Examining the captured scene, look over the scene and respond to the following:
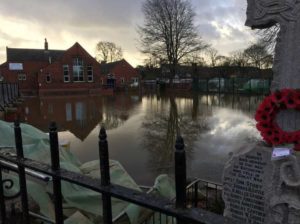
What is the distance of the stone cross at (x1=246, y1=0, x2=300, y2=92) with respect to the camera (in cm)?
279

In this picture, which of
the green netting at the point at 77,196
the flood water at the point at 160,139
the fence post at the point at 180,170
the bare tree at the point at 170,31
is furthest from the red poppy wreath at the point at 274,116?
the bare tree at the point at 170,31

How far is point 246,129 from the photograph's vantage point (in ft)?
45.0

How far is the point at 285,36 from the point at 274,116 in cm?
74

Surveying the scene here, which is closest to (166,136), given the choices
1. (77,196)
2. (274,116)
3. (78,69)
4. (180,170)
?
(77,196)

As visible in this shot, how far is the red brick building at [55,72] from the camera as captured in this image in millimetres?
44938

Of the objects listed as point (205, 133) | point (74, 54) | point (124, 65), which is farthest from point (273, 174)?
point (124, 65)

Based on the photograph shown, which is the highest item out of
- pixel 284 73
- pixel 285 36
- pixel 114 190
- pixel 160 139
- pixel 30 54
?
pixel 30 54

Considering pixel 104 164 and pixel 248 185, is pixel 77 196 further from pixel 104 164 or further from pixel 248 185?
pixel 104 164

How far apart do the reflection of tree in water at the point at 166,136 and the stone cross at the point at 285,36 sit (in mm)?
5356

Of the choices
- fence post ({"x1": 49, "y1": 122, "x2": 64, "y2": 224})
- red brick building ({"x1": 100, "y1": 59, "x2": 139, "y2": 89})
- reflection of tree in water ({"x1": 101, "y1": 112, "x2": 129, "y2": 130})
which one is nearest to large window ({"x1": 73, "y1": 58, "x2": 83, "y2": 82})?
red brick building ({"x1": 100, "y1": 59, "x2": 139, "y2": 89})

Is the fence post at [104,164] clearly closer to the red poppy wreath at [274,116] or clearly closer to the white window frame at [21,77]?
the red poppy wreath at [274,116]

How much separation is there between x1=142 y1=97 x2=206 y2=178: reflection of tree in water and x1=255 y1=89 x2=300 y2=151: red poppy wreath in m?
5.14

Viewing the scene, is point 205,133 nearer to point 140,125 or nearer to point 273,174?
point 140,125

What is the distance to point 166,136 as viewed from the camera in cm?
1247
